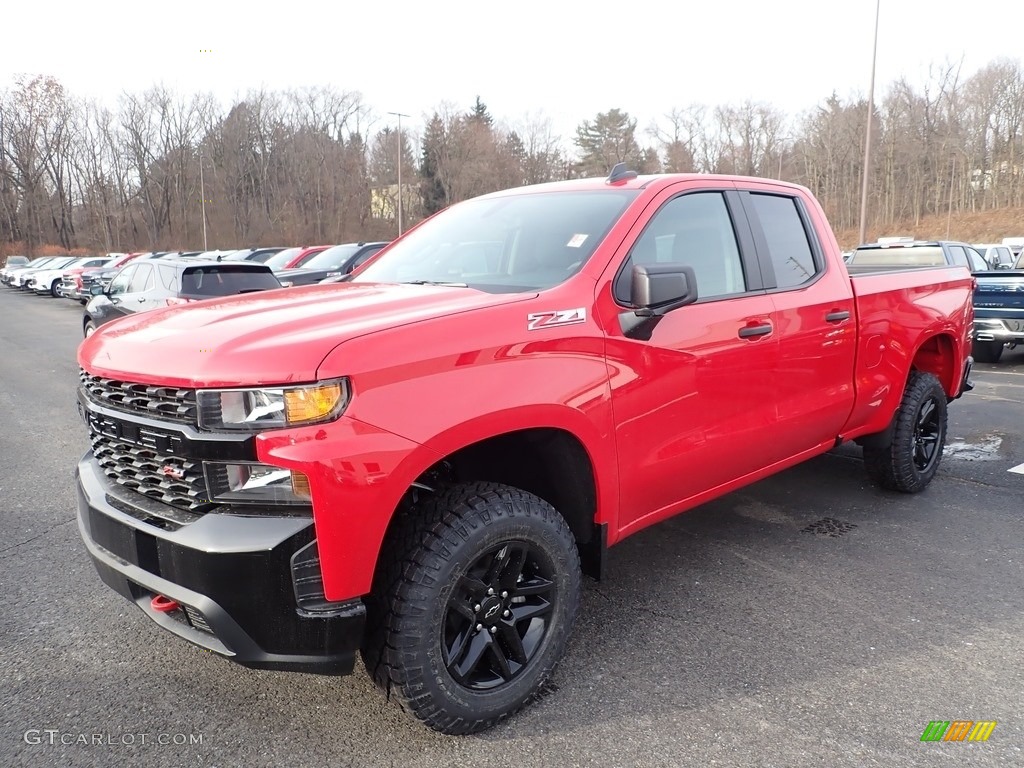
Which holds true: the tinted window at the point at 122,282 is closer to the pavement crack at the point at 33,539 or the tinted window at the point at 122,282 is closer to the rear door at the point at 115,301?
the rear door at the point at 115,301

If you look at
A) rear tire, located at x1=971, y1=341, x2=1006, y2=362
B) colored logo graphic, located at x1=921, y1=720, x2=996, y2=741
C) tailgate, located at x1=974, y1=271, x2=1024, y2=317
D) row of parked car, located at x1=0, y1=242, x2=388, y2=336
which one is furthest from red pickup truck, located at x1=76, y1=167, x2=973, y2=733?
rear tire, located at x1=971, y1=341, x2=1006, y2=362

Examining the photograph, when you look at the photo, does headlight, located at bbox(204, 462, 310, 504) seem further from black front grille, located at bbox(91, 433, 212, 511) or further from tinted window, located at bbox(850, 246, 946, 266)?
tinted window, located at bbox(850, 246, 946, 266)

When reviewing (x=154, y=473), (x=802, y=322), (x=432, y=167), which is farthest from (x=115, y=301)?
(x=432, y=167)

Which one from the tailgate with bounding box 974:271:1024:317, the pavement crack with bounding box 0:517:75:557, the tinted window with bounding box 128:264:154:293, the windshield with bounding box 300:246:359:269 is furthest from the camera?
the windshield with bounding box 300:246:359:269

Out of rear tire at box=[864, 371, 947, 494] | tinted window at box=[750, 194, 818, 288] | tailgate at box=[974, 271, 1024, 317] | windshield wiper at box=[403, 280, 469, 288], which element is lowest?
rear tire at box=[864, 371, 947, 494]

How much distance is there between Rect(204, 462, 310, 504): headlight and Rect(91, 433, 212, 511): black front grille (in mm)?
44

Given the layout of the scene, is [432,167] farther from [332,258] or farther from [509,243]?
[509,243]

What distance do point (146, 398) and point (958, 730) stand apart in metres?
2.88

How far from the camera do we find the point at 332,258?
1700 centimetres

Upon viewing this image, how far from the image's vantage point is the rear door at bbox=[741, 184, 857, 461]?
12.1 feet

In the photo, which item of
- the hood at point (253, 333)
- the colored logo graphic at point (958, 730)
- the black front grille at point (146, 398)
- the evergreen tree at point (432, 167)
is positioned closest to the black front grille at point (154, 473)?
the black front grille at point (146, 398)

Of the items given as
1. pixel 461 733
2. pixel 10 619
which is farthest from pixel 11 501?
pixel 461 733

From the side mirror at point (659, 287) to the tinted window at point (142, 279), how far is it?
33.8 ft

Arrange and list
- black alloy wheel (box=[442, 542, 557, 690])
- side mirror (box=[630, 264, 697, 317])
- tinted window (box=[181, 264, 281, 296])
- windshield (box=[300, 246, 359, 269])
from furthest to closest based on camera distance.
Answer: windshield (box=[300, 246, 359, 269]) < tinted window (box=[181, 264, 281, 296]) < side mirror (box=[630, 264, 697, 317]) < black alloy wheel (box=[442, 542, 557, 690])
